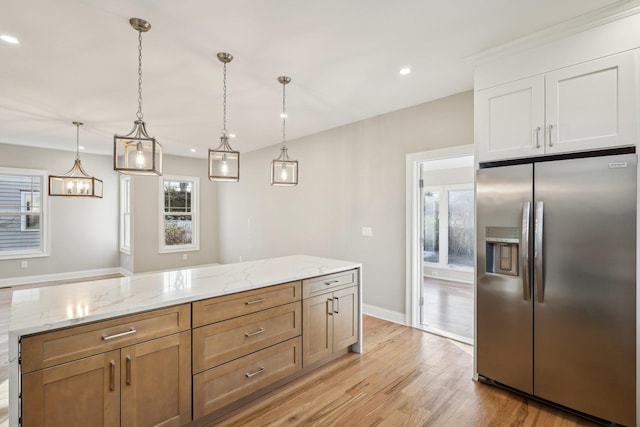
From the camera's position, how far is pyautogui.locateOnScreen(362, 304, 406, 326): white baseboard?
3.99 m

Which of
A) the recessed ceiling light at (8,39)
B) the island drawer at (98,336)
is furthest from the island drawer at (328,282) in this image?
the recessed ceiling light at (8,39)

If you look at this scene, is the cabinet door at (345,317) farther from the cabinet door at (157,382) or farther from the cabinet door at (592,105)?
the cabinet door at (592,105)

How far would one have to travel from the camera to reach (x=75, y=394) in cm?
154

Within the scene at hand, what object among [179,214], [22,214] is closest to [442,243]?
[179,214]

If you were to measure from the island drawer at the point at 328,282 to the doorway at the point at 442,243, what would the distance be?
1.15m

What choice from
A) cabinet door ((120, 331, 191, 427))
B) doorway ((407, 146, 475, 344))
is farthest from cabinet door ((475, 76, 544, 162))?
cabinet door ((120, 331, 191, 427))

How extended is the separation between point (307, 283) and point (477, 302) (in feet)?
4.78

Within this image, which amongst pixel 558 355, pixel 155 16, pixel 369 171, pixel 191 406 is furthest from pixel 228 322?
pixel 369 171

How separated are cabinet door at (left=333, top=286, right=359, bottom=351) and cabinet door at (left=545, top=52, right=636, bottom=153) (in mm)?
2037

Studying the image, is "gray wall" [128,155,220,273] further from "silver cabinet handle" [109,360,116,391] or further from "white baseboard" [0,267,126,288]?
"silver cabinet handle" [109,360,116,391]

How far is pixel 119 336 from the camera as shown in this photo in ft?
5.46

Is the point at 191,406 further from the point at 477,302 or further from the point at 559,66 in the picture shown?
the point at 559,66

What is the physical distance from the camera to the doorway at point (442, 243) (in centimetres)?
385

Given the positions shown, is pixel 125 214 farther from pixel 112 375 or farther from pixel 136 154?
pixel 112 375
